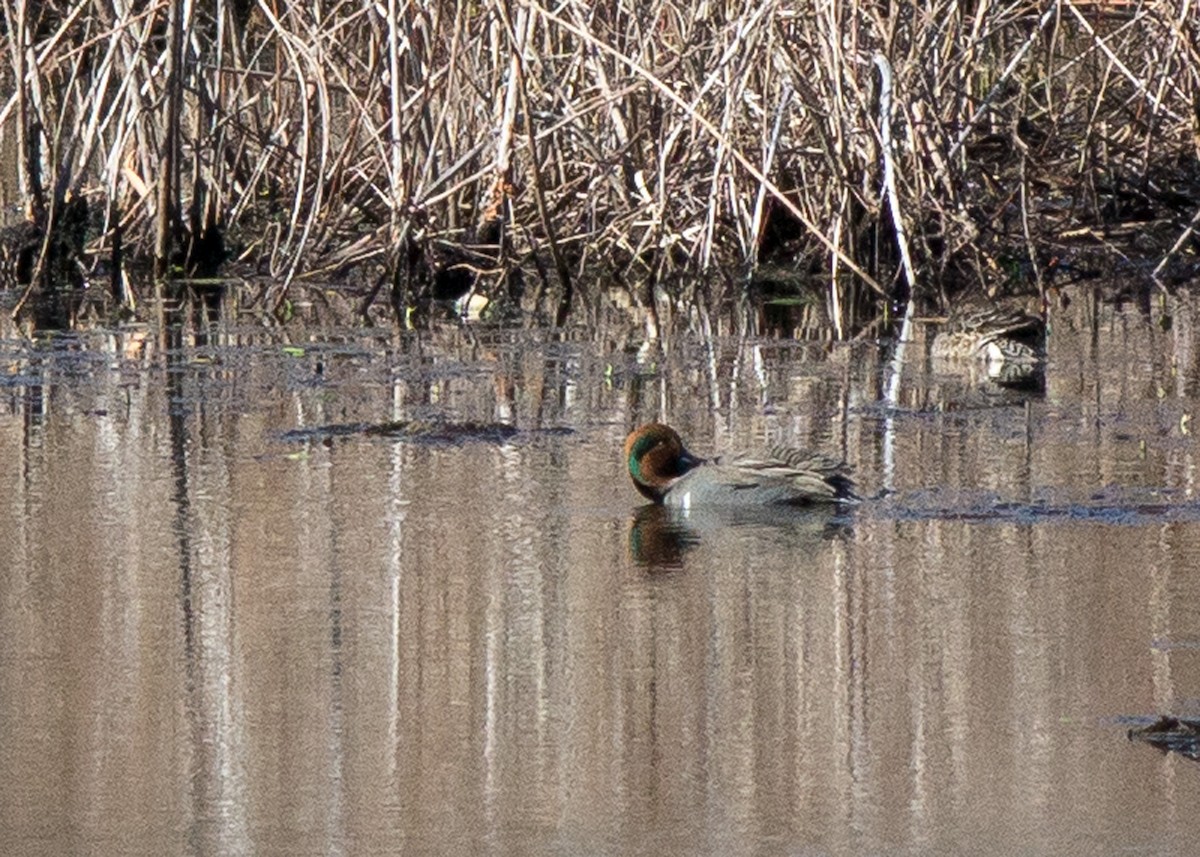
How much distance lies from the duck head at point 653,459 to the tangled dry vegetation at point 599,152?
12.9 ft

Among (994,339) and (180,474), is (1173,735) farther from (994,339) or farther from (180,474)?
(994,339)

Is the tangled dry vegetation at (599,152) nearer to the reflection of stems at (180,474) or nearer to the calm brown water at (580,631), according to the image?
the reflection of stems at (180,474)

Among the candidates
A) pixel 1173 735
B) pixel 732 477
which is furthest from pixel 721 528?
pixel 1173 735

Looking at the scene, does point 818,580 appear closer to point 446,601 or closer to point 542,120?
point 446,601

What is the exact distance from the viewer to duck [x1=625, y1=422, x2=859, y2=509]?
6.93 metres

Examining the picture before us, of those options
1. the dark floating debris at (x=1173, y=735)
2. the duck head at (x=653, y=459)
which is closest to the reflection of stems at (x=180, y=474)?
the duck head at (x=653, y=459)

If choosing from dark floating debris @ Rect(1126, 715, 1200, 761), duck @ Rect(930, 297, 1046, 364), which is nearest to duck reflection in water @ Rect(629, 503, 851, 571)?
dark floating debris @ Rect(1126, 715, 1200, 761)

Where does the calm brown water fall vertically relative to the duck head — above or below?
below

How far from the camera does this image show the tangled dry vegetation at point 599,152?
459 inches

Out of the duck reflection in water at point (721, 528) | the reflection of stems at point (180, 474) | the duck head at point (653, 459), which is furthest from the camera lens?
the duck head at point (653, 459)

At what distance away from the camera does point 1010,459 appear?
25.3 feet

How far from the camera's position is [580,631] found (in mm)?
5559

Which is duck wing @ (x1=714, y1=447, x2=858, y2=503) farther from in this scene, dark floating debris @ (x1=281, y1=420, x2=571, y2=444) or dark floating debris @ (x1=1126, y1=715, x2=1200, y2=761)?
dark floating debris @ (x1=1126, y1=715, x2=1200, y2=761)

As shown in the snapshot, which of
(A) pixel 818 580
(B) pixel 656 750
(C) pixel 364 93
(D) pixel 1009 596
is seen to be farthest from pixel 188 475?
(C) pixel 364 93
